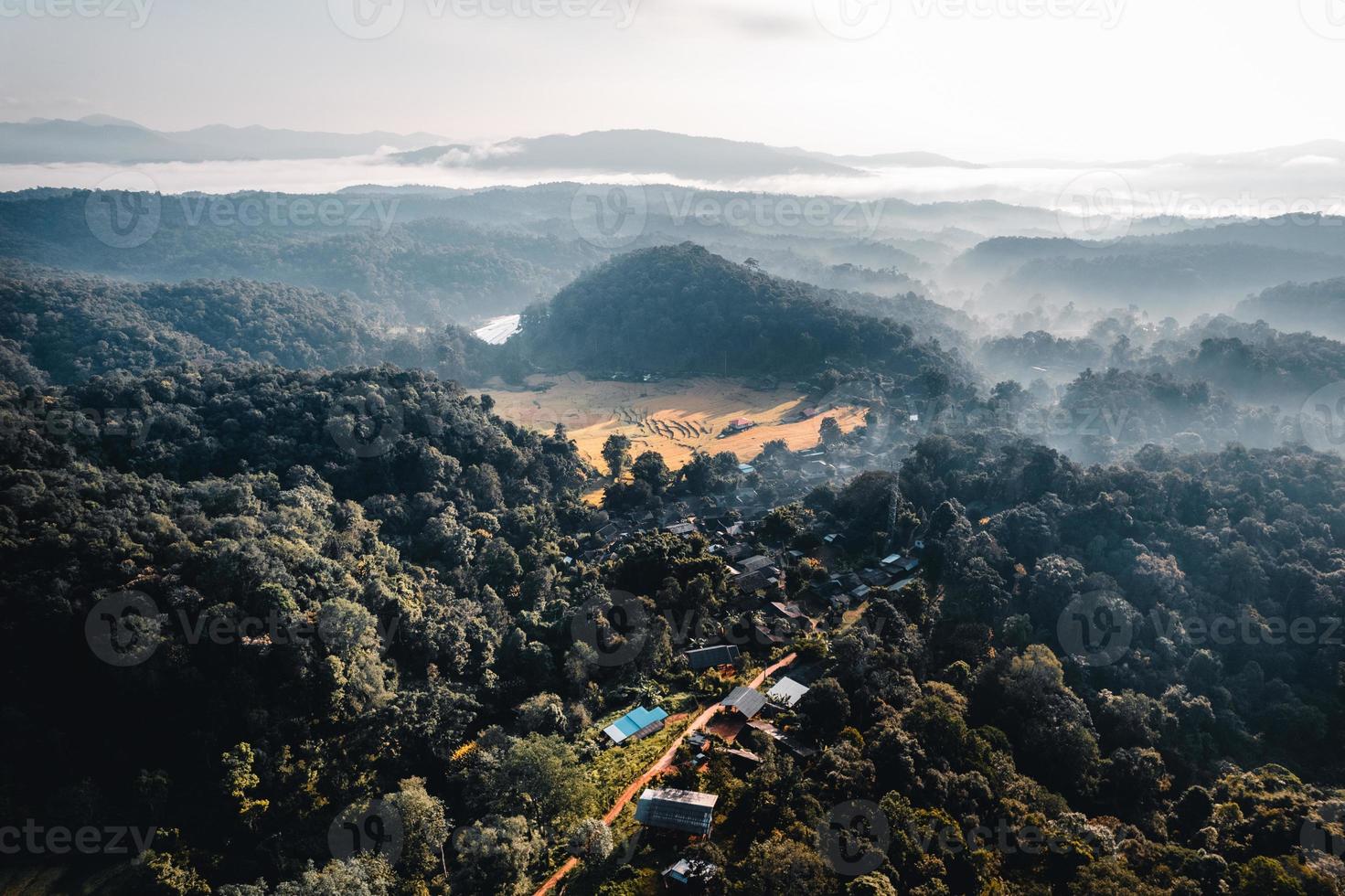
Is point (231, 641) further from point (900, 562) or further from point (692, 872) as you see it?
point (900, 562)

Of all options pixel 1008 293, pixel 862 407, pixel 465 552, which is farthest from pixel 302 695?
pixel 1008 293

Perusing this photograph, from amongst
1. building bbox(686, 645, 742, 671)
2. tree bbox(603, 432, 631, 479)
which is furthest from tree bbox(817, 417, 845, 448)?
building bbox(686, 645, 742, 671)

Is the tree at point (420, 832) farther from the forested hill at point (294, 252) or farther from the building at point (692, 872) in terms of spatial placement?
the forested hill at point (294, 252)

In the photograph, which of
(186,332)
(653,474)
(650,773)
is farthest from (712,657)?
(186,332)

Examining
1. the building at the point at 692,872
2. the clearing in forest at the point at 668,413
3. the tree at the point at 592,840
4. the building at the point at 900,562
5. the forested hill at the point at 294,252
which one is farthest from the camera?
the forested hill at the point at 294,252

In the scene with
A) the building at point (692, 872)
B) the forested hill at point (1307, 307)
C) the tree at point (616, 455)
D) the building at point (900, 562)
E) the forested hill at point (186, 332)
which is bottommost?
the building at point (692, 872)

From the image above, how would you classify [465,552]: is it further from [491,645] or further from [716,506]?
[716,506]

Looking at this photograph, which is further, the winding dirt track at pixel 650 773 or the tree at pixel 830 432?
the tree at pixel 830 432

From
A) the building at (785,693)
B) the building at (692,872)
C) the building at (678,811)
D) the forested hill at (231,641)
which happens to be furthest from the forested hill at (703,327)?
the building at (692,872)
